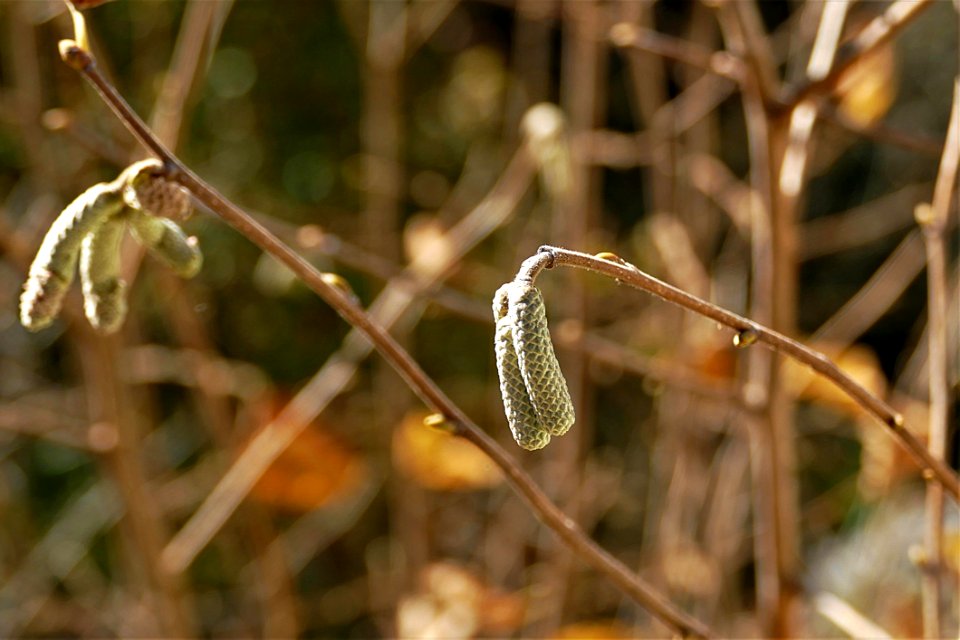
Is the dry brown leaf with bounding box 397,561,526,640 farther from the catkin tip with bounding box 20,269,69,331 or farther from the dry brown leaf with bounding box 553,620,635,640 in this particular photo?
the catkin tip with bounding box 20,269,69,331

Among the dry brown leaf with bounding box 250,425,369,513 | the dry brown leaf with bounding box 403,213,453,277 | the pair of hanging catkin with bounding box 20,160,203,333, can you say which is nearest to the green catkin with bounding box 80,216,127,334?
the pair of hanging catkin with bounding box 20,160,203,333

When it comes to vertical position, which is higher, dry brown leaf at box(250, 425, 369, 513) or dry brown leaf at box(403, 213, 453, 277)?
dry brown leaf at box(403, 213, 453, 277)

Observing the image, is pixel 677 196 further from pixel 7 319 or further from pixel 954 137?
pixel 7 319

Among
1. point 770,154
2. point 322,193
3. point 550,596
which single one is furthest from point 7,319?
point 770,154

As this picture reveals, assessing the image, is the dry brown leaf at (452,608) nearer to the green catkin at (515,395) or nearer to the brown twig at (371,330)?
the brown twig at (371,330)

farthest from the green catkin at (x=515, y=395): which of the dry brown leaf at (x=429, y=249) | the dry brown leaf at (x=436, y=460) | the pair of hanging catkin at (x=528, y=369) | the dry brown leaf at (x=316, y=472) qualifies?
the dry brown leaf at (x=316, y=472)

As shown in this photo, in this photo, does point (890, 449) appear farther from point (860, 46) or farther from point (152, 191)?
point (152, 191)
